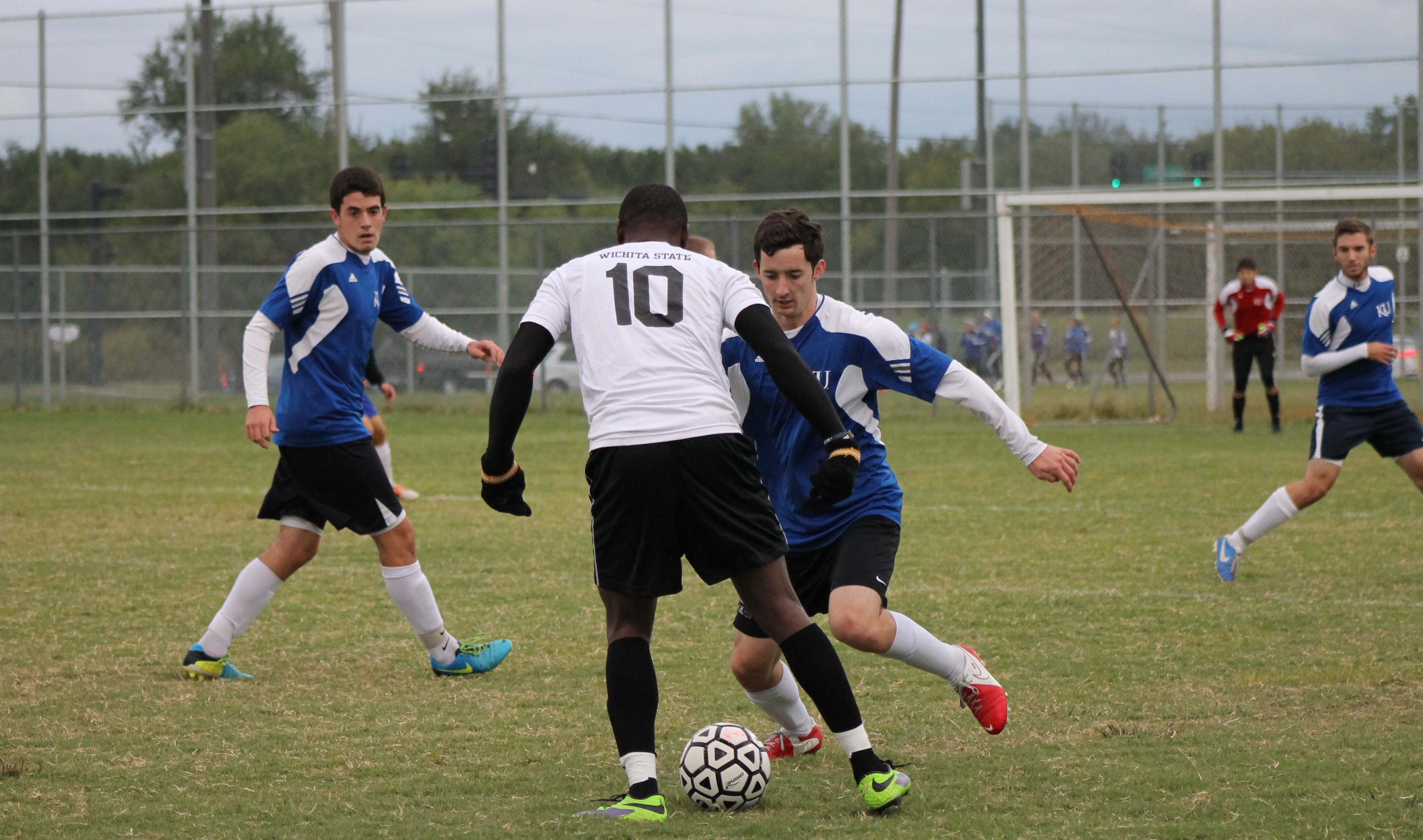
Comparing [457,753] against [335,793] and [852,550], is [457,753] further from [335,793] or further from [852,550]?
[852,550]

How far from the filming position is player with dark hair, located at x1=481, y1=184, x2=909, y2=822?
3.65 metres

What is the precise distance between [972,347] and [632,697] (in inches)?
728

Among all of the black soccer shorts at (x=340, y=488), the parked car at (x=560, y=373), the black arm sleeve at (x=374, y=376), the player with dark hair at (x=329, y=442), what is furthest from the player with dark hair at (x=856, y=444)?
the parked car at (x=560, y=373)

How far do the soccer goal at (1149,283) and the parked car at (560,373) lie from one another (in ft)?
22.2

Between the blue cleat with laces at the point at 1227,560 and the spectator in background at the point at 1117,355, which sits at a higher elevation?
the spectator in background at the point at 1117,355

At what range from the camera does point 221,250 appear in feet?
86.4

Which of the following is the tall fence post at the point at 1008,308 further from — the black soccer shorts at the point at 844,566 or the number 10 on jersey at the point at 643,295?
the number 10 on jersey at the point at 643,295

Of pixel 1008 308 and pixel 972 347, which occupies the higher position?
pixel 1008 308

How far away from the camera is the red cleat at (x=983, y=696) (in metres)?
4.28

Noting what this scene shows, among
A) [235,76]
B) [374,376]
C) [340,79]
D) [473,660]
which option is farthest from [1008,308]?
[235,76]

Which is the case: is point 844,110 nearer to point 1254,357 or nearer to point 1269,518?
point 1254,357

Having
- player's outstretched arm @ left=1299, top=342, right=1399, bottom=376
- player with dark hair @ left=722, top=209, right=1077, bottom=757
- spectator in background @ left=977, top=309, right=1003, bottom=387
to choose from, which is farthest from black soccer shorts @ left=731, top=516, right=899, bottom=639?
spectator in background @ left=977, top=309, right=1003, bottom=387

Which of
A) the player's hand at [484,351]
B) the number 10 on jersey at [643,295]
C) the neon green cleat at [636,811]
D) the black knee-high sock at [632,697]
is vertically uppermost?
the number 10 on jersey at [643,295]

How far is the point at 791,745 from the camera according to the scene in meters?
4.51
